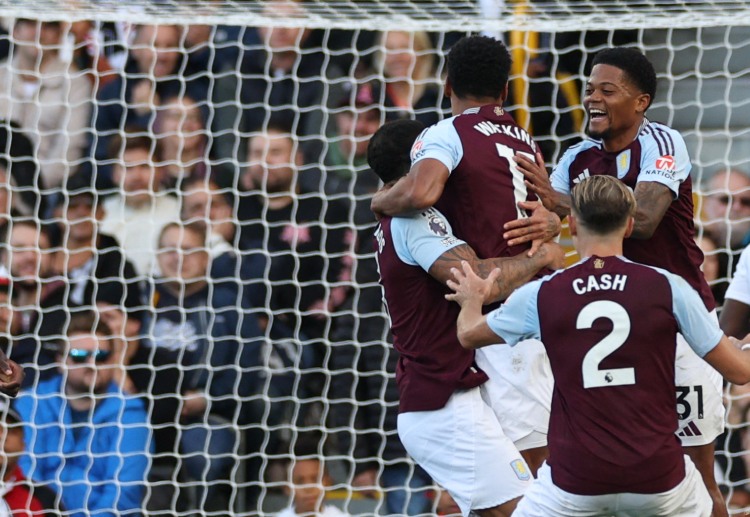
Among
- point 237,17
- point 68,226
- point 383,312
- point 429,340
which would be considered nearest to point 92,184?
point 68,226

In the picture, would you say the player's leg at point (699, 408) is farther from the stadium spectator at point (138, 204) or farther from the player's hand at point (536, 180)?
the stadium spectator at point (138, 204)

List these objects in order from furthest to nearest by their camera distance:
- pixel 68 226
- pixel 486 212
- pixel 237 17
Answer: pixel 68 226 < pixel 237 17 < pixel 486 212

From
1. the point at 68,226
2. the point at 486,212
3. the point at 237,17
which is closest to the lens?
the point at 486,212

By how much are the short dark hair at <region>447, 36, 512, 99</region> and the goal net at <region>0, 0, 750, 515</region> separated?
1805mm

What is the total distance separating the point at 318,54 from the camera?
270 inches

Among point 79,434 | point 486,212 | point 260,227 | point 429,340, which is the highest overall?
point 486,212

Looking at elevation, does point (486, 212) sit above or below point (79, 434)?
above

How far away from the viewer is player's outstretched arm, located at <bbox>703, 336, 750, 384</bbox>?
141 inches

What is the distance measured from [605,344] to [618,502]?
17.8 inches

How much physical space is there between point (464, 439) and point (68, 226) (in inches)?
126

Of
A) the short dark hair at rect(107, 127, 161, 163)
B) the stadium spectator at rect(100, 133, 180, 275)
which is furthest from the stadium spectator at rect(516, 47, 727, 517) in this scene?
the short dark hair at rect(107, 127, 161, 163)

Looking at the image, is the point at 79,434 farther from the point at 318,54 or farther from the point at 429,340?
the point at 429,340

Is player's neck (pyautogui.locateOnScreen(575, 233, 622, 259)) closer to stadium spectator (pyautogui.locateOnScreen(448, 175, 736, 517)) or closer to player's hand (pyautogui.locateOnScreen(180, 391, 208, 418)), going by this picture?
stadium spectator (pyautogui.locateOnScreen(448, 175, 736, 517))

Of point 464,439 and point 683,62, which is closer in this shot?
point 464,439
